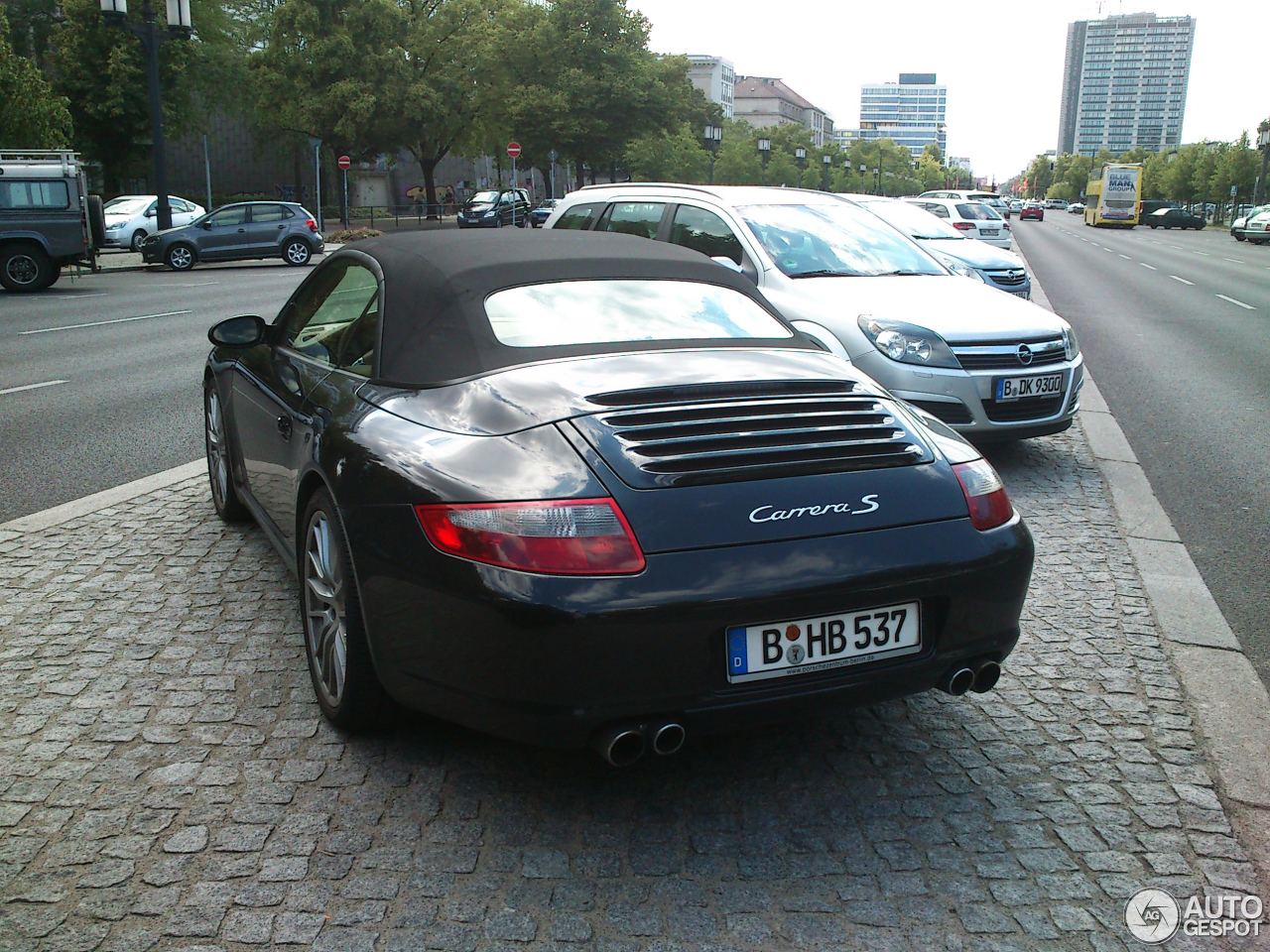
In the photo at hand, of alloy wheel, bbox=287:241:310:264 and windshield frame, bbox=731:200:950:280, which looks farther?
alloy wheel, bbox=287:241:310:264

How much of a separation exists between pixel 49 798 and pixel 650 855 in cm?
156

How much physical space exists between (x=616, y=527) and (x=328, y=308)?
204cm

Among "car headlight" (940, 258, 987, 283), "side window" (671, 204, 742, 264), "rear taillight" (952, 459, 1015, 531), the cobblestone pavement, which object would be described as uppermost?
"side window" (671, 204, 742, 264)

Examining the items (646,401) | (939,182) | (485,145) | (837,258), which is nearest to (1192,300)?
(837,258)

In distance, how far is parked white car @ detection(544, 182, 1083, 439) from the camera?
6.68 meters

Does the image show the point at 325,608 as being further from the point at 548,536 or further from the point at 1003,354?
the point at 1003,354

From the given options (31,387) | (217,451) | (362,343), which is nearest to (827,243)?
(217,451)

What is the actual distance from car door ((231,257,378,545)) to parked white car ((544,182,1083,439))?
99.5 inches

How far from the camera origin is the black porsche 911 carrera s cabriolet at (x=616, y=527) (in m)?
2.59

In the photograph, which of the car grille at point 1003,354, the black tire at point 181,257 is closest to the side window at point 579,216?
the car grille at point 1003,354

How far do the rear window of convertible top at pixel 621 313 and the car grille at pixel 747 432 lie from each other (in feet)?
1.63

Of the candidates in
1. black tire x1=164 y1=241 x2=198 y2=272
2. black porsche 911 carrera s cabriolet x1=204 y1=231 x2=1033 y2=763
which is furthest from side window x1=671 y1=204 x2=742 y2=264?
black tire x1=164 y1=241 x2=198 y2=272

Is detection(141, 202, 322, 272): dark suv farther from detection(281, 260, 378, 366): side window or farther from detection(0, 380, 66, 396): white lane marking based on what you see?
detection(281, 260, 378, 366): side window

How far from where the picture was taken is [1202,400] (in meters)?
9.84
